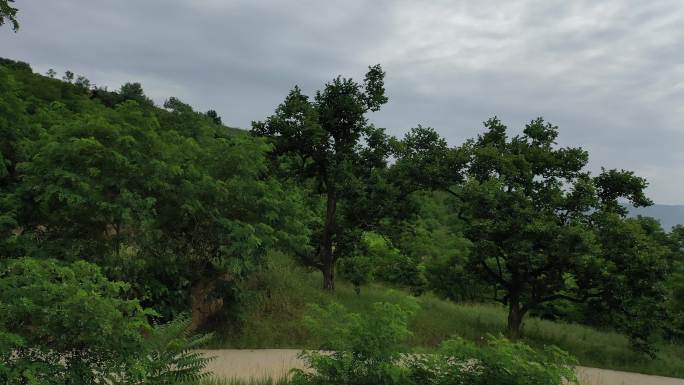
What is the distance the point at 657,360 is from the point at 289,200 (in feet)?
44.8

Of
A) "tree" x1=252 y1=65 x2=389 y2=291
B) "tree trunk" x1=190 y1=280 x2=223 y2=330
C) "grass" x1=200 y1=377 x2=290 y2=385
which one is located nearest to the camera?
"grass" x1=200 y1=377 x2=290 y2=385

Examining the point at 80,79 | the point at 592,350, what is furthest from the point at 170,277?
the point at 80,79

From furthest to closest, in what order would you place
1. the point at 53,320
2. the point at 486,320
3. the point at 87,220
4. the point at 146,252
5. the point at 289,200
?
the point at 486,320
the point at 289,200
the point at 146,252
the point at 87,220
the point at 53,320

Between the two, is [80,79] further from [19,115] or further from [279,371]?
[279,371]

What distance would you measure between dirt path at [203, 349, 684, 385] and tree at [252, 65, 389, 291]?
5.97 metres

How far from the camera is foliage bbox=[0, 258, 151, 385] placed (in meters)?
5.06

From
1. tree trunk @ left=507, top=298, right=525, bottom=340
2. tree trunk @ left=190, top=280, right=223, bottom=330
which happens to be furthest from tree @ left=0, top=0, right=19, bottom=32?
tree trunk @ left=507, top=298, right=525, bottom=340

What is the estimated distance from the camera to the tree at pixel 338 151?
17.1m

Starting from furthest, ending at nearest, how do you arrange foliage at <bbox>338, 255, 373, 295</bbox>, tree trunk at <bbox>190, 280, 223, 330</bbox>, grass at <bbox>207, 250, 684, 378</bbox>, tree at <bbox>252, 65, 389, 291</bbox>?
foliage at <bbox>338, 255, 373, 295</bbox>, tree at <bbox>252, 65, 389, 291</bbox>, grass at <bbox>207, 250, 684, 378</bbox>, tree trunk at <bbox>190, 280, 223, 330</bbox>

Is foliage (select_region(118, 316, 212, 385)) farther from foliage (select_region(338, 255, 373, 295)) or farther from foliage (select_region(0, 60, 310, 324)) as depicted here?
foliage (select_region(338, 255, 373, 295))

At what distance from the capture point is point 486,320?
62.5ft

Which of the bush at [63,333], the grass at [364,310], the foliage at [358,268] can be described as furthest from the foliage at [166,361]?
the foliage at [358,268]

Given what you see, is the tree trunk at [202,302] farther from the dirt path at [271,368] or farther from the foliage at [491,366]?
the foliage at [491,366]

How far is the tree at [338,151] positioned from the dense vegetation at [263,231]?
7 centimetres
